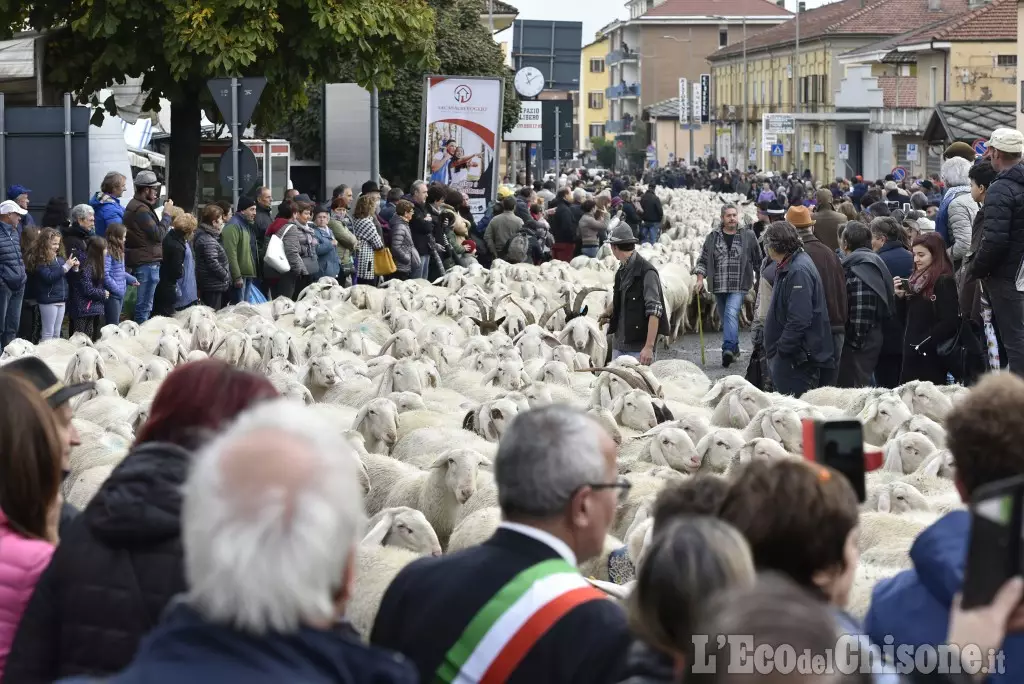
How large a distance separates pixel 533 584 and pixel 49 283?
1122 centimetres

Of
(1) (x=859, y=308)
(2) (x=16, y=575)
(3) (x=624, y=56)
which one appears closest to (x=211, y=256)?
(1) (x=859, y=308)

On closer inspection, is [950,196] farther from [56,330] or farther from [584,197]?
[584,197]

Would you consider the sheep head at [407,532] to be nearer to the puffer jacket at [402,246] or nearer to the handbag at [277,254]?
the handbag at [277,254]

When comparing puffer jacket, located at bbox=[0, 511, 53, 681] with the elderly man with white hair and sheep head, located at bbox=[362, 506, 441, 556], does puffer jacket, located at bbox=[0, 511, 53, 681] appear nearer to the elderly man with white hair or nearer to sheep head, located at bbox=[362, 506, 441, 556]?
the elderly man with white hair

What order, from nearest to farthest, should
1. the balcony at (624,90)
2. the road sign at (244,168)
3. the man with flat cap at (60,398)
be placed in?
the man with flat cap at (60,398) → the road sign at (244,168) → the balcony at (624,90)

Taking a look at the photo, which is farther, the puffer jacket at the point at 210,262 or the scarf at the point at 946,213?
the puffer jacket at the point at 210,262

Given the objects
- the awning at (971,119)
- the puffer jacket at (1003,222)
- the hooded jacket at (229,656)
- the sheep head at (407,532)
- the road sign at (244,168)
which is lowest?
the sheep head at (407,532)

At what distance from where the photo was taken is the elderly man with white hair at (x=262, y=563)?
8.04ft

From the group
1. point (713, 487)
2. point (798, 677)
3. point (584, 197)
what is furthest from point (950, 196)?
point (584, 197)

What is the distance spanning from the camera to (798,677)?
7.46 ft

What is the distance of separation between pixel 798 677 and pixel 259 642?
2.75ft

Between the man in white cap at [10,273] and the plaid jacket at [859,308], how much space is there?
6.85 m

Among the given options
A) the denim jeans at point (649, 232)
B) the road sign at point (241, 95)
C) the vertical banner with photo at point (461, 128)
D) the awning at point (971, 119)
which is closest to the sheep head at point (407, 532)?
the road sign at point (241, 95)

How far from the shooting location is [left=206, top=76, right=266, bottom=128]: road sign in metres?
14.3
